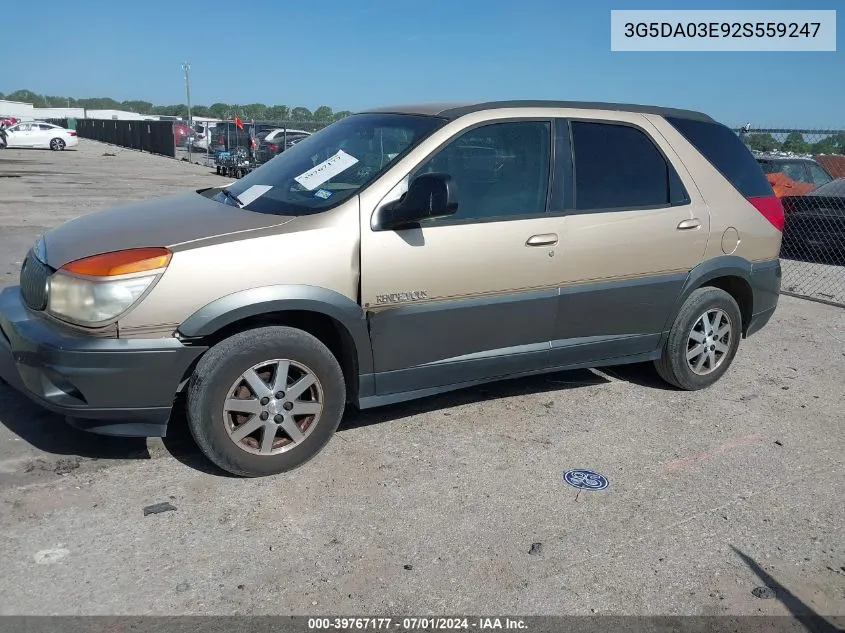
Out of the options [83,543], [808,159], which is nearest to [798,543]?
[83,543]

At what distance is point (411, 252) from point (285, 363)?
83 cm

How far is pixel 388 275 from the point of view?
3539 mm

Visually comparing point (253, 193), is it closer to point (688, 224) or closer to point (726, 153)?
point (688, 224)

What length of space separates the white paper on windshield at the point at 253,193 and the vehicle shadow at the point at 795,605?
2.99 metres

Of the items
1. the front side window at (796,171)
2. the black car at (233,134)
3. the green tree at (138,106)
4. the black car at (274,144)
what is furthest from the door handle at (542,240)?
the green tree at (138,106)

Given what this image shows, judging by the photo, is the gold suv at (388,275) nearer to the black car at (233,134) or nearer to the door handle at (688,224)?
the door handle at (688,224)

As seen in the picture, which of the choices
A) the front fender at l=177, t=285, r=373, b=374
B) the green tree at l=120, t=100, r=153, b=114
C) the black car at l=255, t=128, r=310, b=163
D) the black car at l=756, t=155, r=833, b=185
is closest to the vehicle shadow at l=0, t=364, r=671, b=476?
the front fender at l=177, t=285, r=373, b=374

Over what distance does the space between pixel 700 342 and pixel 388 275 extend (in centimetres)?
249

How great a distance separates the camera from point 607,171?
4297 millimetres

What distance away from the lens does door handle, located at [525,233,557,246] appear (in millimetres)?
3936

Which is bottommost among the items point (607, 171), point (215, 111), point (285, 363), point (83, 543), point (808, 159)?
point (83, 543)

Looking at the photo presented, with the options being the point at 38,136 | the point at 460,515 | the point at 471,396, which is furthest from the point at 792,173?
the point at 38,136

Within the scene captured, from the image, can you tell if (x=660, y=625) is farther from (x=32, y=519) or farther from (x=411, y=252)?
(x=32, y=519)

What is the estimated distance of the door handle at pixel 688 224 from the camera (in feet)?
14.8
